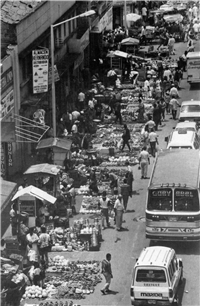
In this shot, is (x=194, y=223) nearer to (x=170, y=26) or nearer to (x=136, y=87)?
(x=136, y=87)

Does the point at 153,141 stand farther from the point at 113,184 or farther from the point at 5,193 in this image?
the point at 5,193

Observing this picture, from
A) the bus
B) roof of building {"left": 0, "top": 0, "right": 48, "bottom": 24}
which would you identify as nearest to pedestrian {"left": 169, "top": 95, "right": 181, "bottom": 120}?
roof of building {"left": 0, "top": 0, "right": 48, "bottom": 24}

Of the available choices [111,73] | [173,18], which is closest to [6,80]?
[111,73]

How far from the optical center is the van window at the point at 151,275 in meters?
27.6

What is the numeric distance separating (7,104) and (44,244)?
35.1 ft

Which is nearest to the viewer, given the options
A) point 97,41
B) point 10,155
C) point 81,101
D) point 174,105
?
point 10,155

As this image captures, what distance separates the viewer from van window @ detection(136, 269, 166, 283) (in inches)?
1086

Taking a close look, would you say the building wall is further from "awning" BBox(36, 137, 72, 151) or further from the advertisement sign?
"awning" BBox(36, 137, 72, 151)

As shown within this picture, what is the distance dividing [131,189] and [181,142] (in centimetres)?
359

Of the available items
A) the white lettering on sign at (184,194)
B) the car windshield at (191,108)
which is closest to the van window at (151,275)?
the white lettering on sign at (184,194)

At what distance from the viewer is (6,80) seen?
41.6 metres

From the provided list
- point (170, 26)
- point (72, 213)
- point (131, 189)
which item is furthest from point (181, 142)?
point (170, 26)

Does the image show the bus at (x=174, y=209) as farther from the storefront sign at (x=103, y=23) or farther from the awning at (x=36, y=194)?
the storefront sign at (x=103, y=23)

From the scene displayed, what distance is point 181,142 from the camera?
4125cm
